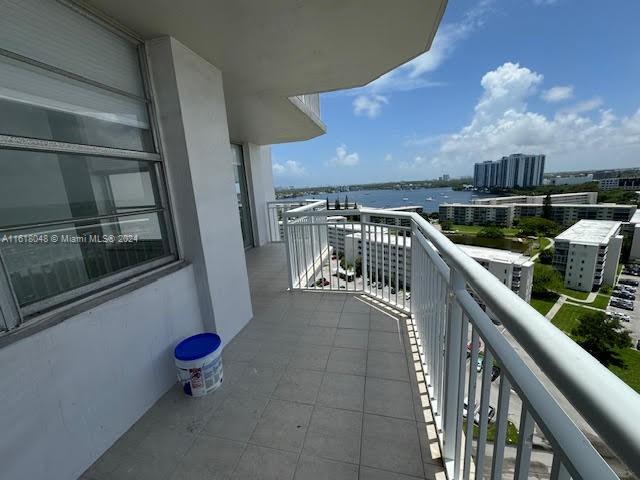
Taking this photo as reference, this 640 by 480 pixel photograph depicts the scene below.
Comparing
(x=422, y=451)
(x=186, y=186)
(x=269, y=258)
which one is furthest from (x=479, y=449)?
(x=269, y=258)

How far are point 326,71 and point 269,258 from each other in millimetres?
3638

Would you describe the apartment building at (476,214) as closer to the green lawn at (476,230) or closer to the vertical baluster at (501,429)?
the green lawn at (476,230)

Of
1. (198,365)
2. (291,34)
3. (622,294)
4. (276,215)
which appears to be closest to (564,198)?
(291,34)

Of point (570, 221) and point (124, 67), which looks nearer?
point (124, 67)

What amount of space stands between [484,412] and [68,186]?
7.71ft

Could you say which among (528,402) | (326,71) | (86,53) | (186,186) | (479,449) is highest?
(326,71)

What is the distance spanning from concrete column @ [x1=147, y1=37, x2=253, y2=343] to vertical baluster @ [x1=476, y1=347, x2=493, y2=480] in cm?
209

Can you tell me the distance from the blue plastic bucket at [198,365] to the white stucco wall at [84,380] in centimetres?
18

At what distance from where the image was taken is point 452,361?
1.22 meters

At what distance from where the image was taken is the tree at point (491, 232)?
2.73 meters

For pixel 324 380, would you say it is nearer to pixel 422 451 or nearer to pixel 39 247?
pixel 422 451

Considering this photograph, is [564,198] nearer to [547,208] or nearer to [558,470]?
[547,208]

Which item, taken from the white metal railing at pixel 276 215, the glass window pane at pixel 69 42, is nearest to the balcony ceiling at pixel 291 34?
the glass window pane at pixel 69 42

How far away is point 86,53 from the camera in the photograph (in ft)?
5.52
